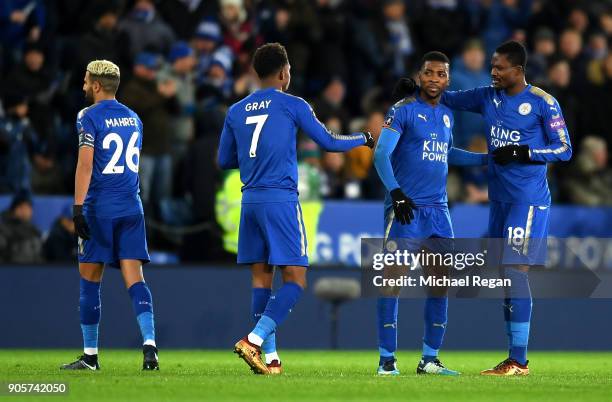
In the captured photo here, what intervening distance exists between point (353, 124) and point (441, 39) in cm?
286

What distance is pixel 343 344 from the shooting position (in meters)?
16.6

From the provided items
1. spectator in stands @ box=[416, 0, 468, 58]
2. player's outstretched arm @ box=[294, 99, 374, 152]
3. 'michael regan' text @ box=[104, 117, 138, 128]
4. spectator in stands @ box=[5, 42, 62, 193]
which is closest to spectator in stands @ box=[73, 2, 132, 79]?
spectator in stands @ box=[5, 42, 62, 193]

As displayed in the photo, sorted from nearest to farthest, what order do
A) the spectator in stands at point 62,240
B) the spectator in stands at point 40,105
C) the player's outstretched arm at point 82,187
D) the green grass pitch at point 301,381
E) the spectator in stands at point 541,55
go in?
1. the green grass pitch at point 301,381
2. the player's outstretched arm at point 82,187
3. the spectator in stands at point 62,240
4. the spectator in stands at point 40,105
5. the spectator in stands at point 541,55

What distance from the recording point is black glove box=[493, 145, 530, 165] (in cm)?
1088

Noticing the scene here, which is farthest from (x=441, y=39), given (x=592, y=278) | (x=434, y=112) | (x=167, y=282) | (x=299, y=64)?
(x=434, y=112)

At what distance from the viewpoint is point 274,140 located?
411 inches

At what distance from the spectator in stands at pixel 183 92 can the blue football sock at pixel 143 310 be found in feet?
21.0

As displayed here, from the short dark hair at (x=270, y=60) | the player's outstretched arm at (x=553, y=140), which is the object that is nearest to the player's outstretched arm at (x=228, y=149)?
the short dark hair at (x=270, y=60)

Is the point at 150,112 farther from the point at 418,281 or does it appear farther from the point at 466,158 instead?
the point at 418,281

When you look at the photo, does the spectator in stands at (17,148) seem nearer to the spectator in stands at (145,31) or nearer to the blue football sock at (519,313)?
the spectator in stands at (145,31)

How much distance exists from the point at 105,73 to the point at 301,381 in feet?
9.54

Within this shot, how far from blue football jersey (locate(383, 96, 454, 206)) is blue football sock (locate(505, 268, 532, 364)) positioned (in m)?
0.84

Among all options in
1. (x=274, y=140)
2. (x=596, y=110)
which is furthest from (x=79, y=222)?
(x=596, y=110)

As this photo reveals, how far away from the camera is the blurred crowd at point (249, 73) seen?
653 inches
